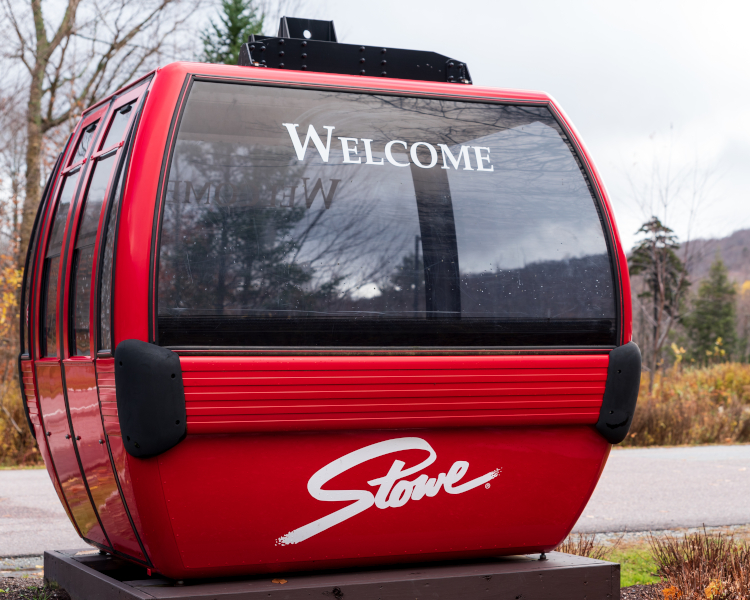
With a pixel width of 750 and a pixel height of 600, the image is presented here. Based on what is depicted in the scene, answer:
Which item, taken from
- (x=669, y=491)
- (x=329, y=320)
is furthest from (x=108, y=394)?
(x=669, y=491)

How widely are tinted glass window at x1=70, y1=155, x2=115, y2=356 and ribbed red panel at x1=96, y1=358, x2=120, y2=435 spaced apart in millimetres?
225

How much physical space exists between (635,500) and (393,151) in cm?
686

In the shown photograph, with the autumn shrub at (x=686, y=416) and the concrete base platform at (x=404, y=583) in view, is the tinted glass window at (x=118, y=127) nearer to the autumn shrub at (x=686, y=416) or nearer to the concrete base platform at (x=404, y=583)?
the concrete base platform at (x=404, y=583)

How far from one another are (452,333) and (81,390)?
1.59m

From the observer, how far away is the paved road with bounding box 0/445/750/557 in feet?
24.6

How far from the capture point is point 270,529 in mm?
3543

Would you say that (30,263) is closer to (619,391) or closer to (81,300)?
(81,300)

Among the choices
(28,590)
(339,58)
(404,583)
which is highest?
(339,58)

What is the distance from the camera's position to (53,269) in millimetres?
4293

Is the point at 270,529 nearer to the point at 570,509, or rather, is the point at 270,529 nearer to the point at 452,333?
the point at 452,333

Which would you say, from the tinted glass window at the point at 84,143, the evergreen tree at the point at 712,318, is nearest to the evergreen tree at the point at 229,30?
the tinted glass window at the point at 84,143

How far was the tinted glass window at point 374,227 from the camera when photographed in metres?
3.42

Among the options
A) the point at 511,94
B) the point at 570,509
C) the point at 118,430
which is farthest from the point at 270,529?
the point at 511,94

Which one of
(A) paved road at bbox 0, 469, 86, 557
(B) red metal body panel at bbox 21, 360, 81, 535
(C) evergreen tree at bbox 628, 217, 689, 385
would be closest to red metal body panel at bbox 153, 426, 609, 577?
(B) red metal body panel at bbox 21, 360, 81, 535
